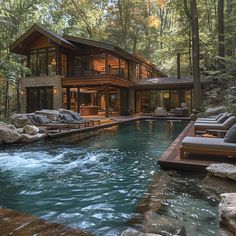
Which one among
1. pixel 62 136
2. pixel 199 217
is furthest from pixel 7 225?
pixel 62 136

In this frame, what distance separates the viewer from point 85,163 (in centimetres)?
676

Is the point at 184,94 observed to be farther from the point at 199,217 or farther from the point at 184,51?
the point at 199,217

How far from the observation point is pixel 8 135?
9297mm

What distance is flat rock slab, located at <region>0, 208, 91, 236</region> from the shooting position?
3014 mm

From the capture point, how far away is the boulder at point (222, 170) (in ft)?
15.4

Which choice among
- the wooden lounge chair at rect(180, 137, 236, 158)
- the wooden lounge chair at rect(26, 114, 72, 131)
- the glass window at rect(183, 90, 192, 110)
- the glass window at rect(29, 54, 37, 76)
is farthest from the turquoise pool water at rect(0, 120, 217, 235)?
the glass window at rect(183, 90, 192, 110)

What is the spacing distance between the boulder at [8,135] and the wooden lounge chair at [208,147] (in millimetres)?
6129

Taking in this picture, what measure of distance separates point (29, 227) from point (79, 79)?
1667 cm

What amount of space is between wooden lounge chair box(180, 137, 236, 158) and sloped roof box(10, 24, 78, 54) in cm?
1532

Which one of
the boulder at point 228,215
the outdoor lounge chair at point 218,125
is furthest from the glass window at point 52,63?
the boulder at point 228,215

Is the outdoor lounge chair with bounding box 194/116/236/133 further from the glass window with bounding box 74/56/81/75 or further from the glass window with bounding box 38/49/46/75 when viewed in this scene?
the glass window with bounding box 38/49/46/75

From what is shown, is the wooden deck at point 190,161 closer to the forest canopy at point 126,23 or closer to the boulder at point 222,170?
the boulder at point 222,170

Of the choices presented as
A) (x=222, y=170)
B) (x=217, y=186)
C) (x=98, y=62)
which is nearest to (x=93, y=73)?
(x=98, y=62)

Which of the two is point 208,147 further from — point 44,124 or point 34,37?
point 34,37
